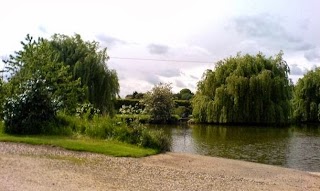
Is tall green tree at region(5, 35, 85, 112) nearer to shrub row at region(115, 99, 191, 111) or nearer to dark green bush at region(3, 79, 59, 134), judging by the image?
dark green bush at region(3, 79, 59, 134)

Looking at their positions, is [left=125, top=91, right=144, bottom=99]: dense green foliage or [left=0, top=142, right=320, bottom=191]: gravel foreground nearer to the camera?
[left=0, top=142, right=320, bottom=191]: gravel foreground

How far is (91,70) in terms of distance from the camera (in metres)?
31.8

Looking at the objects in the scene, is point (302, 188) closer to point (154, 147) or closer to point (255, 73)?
point (154, 147)

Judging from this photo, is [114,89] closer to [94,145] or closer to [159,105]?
[159,105]

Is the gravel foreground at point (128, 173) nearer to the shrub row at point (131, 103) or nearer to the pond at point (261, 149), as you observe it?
the pond at point (261, 149)

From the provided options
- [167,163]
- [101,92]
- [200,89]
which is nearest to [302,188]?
[167,163]

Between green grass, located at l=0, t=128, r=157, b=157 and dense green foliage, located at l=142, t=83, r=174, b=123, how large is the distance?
95.6ft

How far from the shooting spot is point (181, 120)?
154ft

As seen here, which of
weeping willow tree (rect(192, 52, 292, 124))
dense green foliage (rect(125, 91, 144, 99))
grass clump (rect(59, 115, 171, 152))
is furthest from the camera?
dense green foliage (rect(125, 91, 144, 99))

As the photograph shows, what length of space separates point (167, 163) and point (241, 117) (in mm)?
26489

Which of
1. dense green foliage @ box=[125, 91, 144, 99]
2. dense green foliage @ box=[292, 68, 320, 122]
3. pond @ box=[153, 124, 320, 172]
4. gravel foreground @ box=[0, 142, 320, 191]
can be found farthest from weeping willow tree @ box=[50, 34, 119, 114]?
dense green foliage @ box=[125, 91, 144, 99]

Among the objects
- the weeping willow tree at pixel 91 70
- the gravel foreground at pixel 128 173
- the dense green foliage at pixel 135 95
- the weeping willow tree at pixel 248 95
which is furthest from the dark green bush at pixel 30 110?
the dense green foliage at pixel 135 95

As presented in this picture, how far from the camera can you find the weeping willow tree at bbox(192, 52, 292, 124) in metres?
38.5

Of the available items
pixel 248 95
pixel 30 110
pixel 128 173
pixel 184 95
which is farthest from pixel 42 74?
pixel 184 95
